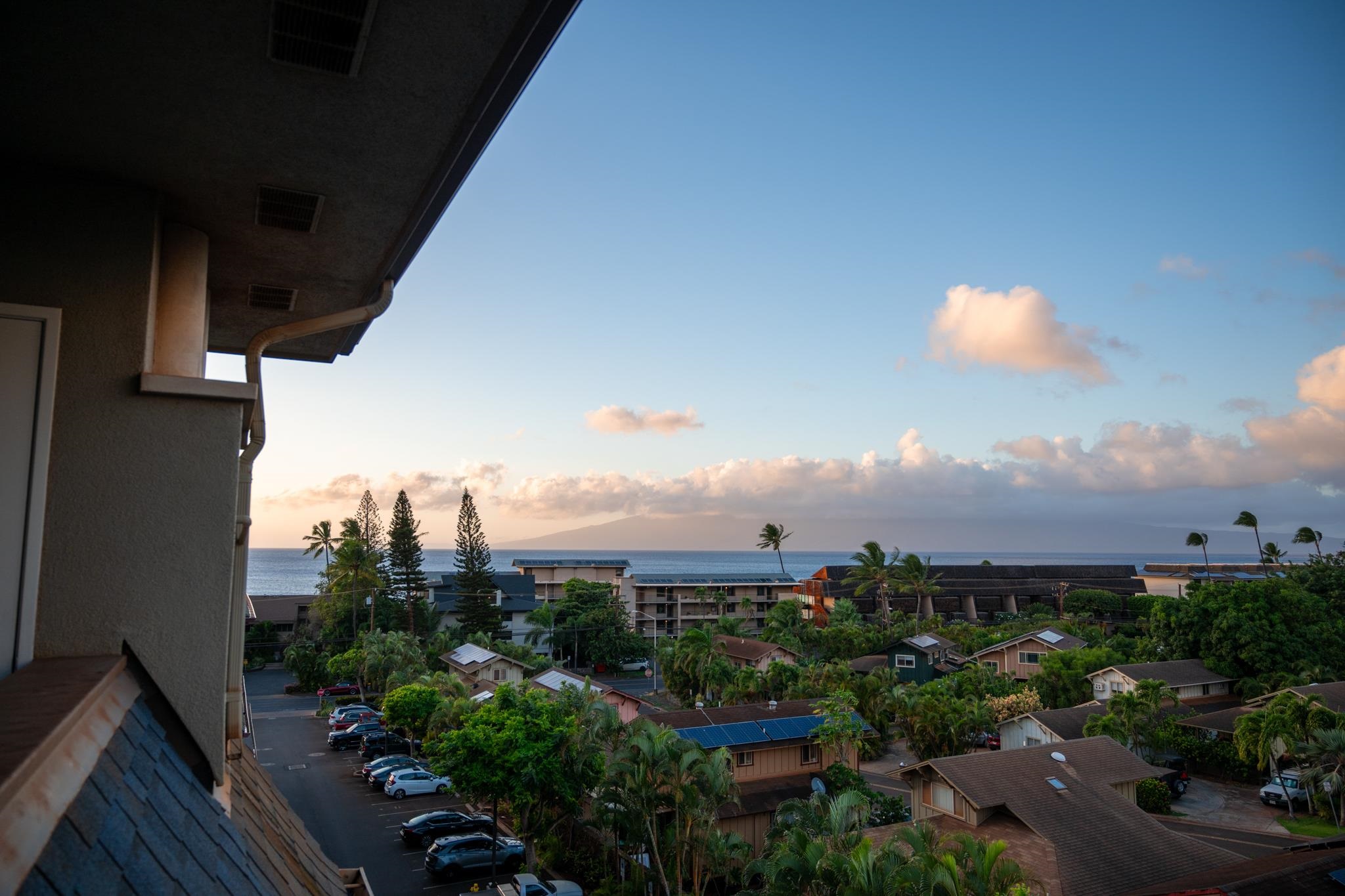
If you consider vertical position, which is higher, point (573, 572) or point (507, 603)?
point (573, 572)

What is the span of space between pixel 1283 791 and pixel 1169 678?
953cm

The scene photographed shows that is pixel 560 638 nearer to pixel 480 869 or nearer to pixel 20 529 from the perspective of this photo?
pixel 480 869

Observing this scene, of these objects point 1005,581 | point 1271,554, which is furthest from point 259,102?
point 1271,554

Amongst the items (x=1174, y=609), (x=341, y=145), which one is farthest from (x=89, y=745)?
(x=1174, y=609)

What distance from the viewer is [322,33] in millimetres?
2295

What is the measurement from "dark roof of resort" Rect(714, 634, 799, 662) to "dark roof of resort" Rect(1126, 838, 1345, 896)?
92.8ft

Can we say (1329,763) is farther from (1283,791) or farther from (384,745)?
(384,745)

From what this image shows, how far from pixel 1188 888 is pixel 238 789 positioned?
15451mm

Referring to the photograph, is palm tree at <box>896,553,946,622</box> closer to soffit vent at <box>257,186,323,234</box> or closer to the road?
the road

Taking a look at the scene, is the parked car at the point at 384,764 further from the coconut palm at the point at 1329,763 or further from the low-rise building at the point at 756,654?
the coconut palm at the point at 1329,763

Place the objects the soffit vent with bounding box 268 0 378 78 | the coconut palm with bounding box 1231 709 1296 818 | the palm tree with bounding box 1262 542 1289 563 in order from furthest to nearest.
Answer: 1. the palm tree with bounding box 1262 542 1289 563
2. the coconut palm with bounding box 1231 709 1296 818
3. the soffit vent with bounding box 268 0 378 78

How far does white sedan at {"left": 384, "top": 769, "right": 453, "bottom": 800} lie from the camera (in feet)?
83.3

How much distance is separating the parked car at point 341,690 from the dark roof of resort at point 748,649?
21111mm

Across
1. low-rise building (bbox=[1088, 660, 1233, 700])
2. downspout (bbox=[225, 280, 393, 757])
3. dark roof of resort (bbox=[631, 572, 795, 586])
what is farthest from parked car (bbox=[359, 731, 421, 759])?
dark roof of resort (bbox=[631, 572, 795, 586])
